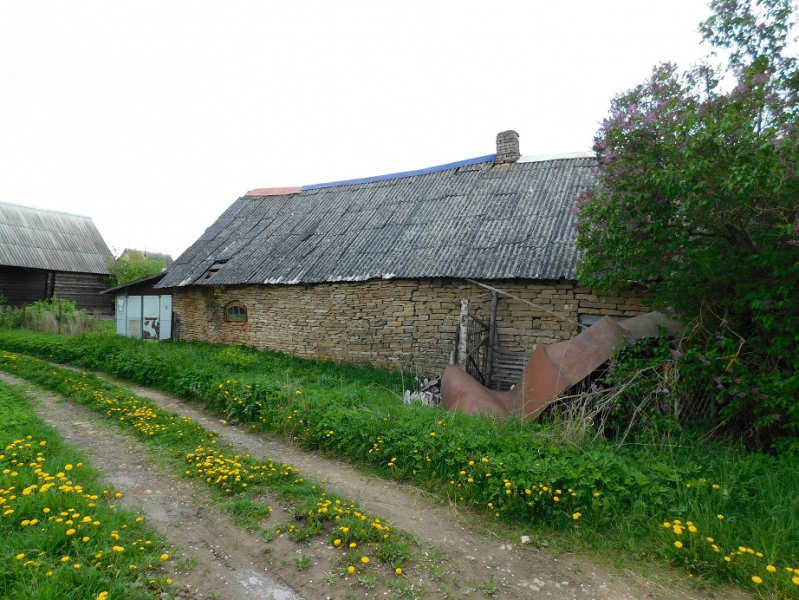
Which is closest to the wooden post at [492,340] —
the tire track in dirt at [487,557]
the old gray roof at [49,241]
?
the tire track in dirt at [487,557]

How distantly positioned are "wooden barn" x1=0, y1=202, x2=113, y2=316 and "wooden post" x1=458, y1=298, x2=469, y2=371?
69.7ft

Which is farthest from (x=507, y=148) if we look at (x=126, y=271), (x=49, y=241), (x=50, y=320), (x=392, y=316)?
(x=49, y=241)

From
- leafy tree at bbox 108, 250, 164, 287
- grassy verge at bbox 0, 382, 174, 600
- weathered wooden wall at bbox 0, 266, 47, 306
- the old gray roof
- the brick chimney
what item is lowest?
grassy verge at bbox 0, 382, 174, 600

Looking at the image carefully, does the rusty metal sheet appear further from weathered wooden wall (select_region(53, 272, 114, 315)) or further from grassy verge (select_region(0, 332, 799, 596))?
weathered wooden wall (select_region(53, 272, 114, 315))

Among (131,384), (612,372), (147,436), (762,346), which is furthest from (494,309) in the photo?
(131,384)

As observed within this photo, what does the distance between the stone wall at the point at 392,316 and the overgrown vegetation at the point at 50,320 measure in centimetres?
696

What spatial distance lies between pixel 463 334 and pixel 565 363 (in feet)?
10.5

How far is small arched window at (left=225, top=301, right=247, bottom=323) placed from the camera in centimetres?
1317

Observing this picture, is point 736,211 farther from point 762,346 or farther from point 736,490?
point 736,490

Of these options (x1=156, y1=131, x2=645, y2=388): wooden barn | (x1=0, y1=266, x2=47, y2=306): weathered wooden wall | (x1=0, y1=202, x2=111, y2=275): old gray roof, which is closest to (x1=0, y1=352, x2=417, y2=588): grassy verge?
(x1=156, y1=131, x2=645, y2=388): wooden barn

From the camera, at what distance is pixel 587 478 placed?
4062 mm

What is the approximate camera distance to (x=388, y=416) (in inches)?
228

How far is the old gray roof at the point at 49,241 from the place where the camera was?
2195 centimetres

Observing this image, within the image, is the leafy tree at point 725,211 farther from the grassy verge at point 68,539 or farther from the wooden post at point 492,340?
the grassy verge at point 68,539
